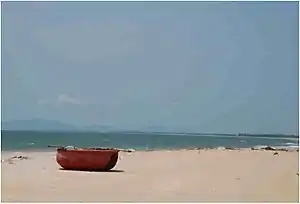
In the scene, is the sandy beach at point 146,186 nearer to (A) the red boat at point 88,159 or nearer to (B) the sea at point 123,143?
(A) the red boat at point 88,159

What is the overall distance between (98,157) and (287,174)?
4.68m

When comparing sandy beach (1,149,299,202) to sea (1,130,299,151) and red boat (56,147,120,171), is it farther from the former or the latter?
sea (1,130,299,151)

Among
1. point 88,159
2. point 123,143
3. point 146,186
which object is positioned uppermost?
point 123,143

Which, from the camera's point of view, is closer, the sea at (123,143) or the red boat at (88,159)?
the red boat at (88,159)

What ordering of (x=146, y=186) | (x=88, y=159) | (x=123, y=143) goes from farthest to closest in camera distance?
(x=123, y=143) < (x=88, y=159) < (x=146, y=186)

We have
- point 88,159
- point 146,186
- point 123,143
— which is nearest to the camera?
point 146,186

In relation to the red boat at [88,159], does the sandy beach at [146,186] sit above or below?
below

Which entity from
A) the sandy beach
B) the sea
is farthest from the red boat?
the sea

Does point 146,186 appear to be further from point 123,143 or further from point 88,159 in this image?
point 123,143

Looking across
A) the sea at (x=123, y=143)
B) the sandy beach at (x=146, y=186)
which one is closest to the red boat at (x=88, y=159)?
the sandy beach at (x=146, y=186)

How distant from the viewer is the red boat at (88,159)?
43.3 ft

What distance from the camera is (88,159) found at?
13.2 meters

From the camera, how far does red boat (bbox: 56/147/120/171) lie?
1320cm

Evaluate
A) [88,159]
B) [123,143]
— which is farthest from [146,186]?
[123,143]
